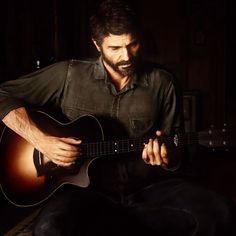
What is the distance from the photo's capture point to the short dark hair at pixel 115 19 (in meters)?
1.54

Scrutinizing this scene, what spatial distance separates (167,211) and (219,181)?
127cm

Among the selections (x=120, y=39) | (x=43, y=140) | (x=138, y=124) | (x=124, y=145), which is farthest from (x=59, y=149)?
(x=120, y=39)

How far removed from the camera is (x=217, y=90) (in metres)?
3.33

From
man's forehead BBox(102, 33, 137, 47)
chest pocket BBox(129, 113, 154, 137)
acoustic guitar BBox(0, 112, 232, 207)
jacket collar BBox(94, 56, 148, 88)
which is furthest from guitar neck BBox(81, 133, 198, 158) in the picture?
man's forehead BBox(102, 33, 137, 47)

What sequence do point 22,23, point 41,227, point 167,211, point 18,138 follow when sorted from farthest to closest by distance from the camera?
point 22,23 → point 18,138 → point 167,211 → point 41,227

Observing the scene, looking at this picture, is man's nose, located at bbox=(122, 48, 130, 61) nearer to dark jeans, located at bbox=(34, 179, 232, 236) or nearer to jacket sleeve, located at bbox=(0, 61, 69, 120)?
jacket sleeve, located at bbox=(0, 61, 69, 120)

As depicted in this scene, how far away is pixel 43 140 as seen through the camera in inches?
60.9

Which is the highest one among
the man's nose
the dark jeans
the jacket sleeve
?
the man's nose

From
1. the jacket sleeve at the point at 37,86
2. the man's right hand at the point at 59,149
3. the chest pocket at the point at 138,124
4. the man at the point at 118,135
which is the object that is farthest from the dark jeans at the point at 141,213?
the jacket sleeve at the point at 37,86

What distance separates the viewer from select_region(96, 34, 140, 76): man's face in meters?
1.54

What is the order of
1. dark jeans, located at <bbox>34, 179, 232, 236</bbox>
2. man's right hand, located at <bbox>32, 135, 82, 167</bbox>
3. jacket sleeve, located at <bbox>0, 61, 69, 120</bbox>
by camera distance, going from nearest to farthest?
1. dark jeans, located at <bbox>34, 179, 232, 236</bbox>
2. man's right hand, located at <bbox>32, 135, 82, 167</bbox>
3. jacket sleeve, located at <bbox>0, 61, 69, 120</bbox>

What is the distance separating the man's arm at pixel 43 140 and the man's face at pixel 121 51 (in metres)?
0.34

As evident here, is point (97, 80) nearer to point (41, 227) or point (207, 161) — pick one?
point (41, 227)

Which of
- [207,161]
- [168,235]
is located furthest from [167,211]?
[207,161]
